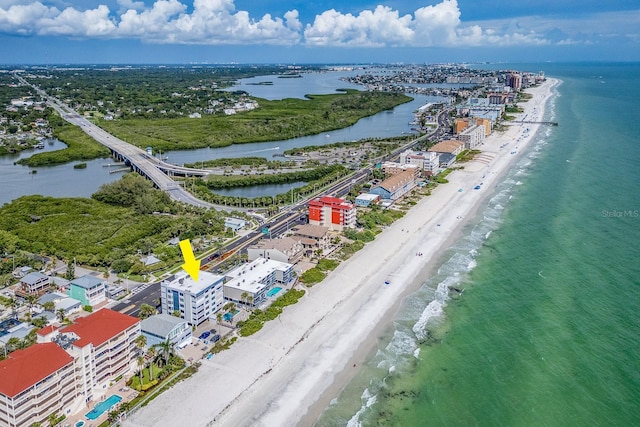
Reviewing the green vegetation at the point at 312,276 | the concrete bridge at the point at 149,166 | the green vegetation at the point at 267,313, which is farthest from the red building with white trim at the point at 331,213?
the concrete bridge at the point at 149,166

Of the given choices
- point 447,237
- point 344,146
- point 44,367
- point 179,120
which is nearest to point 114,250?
point 44,367

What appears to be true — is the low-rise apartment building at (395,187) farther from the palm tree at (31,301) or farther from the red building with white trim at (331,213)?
the palm tree at (31,301)

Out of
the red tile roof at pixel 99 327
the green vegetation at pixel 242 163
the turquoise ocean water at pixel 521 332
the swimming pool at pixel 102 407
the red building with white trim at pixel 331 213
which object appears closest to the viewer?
the swimming pool at pixel 102 407

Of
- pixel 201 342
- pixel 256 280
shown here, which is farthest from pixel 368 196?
pixel 201 342

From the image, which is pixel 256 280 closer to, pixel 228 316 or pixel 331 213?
pixel 228 316

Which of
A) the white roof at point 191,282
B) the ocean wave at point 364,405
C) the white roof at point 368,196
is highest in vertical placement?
the white roof at point 368,196

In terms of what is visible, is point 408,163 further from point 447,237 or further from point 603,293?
point 603,293
